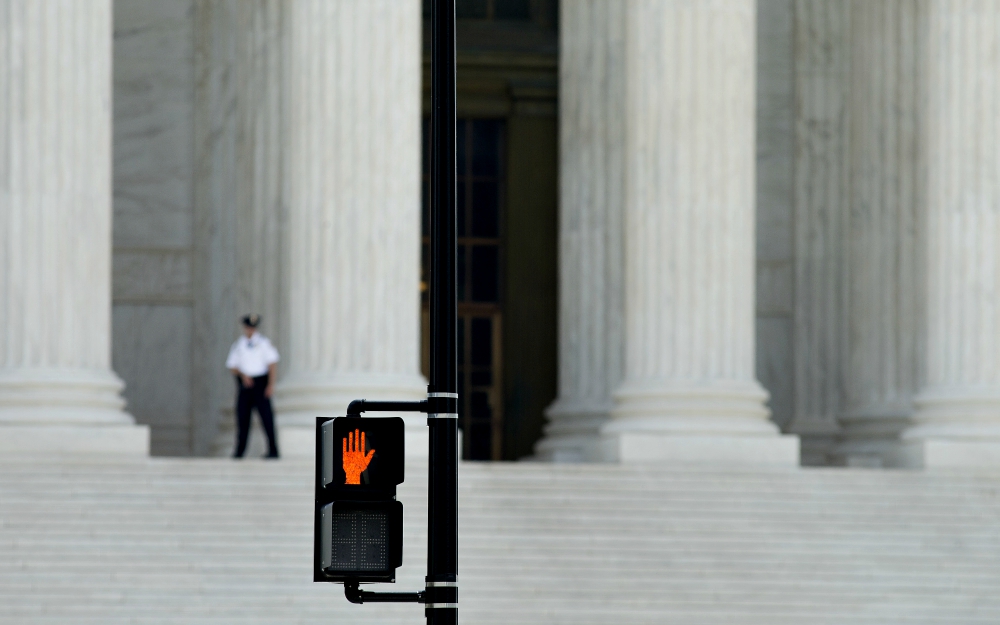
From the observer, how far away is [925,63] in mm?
34000

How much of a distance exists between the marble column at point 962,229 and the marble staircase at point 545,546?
10.5 feet

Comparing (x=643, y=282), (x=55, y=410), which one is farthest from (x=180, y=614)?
(x=643, y=282)

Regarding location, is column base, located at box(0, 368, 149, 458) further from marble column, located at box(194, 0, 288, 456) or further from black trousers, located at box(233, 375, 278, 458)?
marble column, located at box(194, 0, 288, 456)

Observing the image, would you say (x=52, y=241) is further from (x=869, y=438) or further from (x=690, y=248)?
(x=869, y=438)

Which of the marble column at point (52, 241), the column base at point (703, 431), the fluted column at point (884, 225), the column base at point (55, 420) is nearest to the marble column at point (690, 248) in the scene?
the column base at point (703, 431)

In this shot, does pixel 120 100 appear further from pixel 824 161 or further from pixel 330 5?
pixel 824 161

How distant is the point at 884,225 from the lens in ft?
125

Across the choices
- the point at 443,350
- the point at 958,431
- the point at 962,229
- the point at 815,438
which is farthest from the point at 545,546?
→ the point at 815,438

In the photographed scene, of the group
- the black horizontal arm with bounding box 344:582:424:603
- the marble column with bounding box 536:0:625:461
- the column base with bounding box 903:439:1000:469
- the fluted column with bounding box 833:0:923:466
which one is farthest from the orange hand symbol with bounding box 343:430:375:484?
the fluted column with bounding box 833:0:923:466

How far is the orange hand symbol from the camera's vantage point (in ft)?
35.9

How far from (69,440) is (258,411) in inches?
118

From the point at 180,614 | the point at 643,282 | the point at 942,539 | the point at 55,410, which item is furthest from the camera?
the point at 643,282

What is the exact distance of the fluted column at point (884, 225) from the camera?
3716 centimetres

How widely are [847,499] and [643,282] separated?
5.57 meters
